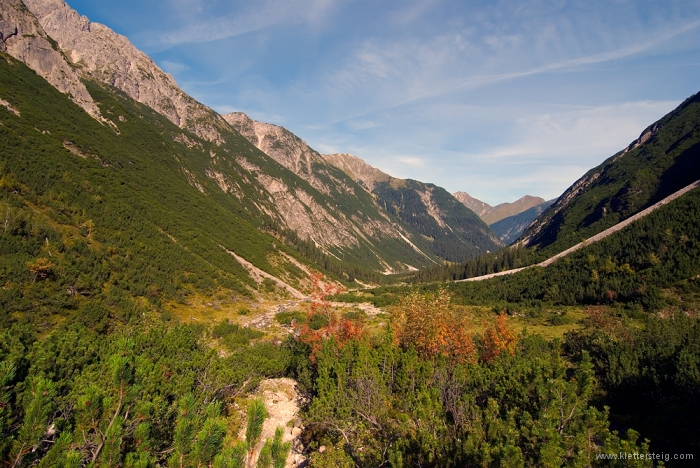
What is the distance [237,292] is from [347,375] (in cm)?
4188

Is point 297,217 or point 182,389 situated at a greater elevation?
point 297,217

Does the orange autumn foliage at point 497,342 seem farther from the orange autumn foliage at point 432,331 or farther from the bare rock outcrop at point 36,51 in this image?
the bare rock outcrop at point 36,51

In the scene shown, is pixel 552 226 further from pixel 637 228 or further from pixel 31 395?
pixel 31 395

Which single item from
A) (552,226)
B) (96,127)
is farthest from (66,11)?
(552,226)

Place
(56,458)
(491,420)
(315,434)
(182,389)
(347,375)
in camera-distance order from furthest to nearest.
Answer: (347,375) < (315,434) < (182,389) < (491,420) < (56,458)

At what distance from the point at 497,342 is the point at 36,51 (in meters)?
126

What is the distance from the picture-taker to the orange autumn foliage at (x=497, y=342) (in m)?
21.7

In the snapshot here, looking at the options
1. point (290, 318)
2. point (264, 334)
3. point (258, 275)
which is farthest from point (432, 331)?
point (258, 275)

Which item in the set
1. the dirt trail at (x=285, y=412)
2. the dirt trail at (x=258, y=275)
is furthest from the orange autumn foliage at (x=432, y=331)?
the dirt trail at (x=258, y=275)

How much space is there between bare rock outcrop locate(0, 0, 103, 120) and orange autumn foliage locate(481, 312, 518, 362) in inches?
4359

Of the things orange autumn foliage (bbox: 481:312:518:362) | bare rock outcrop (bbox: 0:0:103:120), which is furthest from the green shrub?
bare rock outcrop (bbox: 0:0:103:120)

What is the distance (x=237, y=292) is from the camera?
53.5m

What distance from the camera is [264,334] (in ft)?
114

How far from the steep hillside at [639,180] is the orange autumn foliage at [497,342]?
91.4 metres
